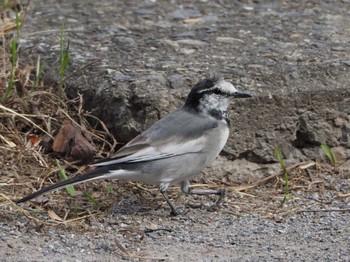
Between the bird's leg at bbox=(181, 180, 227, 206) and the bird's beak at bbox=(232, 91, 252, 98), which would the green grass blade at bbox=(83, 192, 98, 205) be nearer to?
the bird's leg at bbox=(181, 180, 227, 206)

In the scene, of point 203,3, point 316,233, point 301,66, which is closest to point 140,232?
point 316,233

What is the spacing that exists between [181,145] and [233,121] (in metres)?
0.66

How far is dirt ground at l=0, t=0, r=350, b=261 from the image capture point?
17.3 feet

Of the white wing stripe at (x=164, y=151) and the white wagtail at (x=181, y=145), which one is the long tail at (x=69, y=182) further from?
the white wing stripe at (x=164, y=151)

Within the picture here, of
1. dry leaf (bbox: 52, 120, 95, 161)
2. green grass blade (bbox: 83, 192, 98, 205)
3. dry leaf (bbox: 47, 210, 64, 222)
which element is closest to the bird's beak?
dry leaf (bbox: 52, 120, 95, 161)

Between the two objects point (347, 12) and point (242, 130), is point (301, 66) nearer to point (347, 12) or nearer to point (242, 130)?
point (242, 130)

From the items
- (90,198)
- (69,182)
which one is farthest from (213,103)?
(69,182)

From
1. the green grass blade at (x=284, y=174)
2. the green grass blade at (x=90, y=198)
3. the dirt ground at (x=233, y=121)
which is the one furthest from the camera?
the green grass blade at (x=284, y=174)

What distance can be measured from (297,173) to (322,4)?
2313 millimetres

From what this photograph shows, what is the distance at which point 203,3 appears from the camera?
834cm

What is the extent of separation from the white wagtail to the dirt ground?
227 millimetres

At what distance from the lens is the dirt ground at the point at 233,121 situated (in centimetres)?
526

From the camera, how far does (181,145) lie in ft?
19.1

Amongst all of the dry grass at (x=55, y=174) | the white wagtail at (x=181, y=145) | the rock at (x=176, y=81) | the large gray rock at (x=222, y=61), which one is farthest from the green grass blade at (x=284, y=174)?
the rock at (x=176, y=81)
